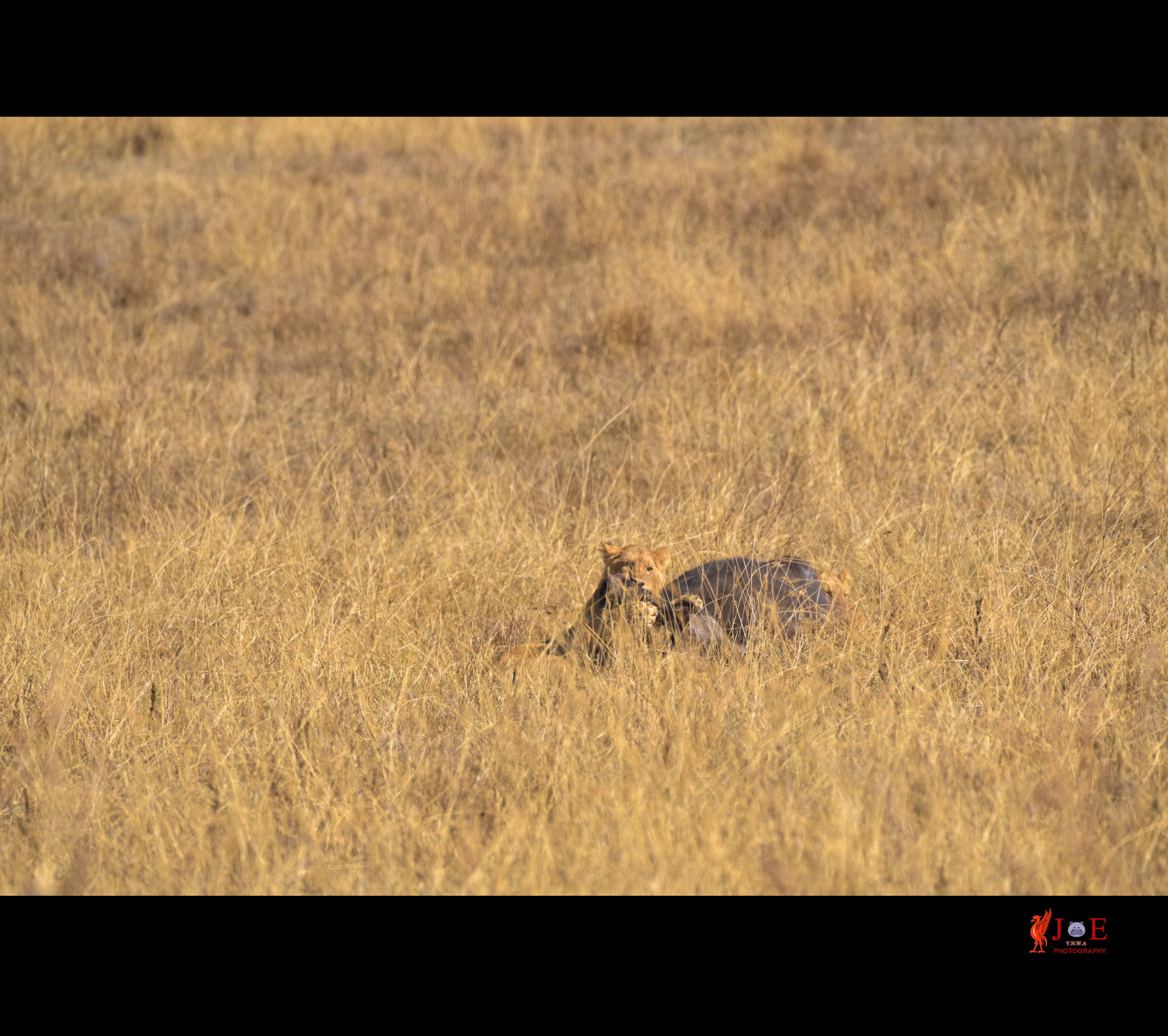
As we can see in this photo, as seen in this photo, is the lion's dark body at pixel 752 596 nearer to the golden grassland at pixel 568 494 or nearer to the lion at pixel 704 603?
the lion at pixel 704 603

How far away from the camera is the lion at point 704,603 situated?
3492 mm

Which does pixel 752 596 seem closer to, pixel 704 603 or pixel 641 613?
pixel 704 603

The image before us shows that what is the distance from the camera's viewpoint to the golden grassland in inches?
100

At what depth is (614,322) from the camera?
7254 mm

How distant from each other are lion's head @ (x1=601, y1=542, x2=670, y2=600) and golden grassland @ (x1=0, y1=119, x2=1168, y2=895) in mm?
351

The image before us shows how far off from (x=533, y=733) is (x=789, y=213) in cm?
692

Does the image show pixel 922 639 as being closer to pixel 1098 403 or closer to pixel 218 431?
pixel 1098 403

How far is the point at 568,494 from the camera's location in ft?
17.7
